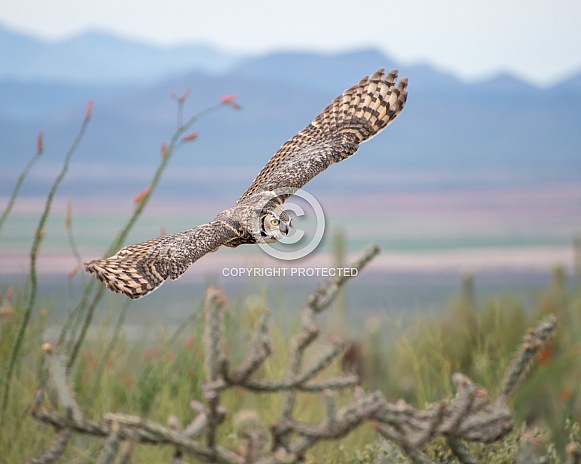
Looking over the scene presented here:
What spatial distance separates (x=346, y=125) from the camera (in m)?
5.12

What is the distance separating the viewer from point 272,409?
471cm

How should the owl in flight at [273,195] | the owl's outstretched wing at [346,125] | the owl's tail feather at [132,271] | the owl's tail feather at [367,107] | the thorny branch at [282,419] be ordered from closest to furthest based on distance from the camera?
the thorny branch at [282,419] → the owl's tail feather at [132,271] → the owl in flight at [273,195] → the owl's outstretched wing at [346,125] → the owl's tail feather at [367,107]

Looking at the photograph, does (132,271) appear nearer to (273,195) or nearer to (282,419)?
(273,195)

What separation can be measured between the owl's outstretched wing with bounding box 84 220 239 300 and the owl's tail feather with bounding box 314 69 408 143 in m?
1.65

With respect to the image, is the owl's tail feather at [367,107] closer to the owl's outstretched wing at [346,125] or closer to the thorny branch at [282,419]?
the owl's outstretched wing at [346,125]

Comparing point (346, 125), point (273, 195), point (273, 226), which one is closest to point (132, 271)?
point (273, 226)

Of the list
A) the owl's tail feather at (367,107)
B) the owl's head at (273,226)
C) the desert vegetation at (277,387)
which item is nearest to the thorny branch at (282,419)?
the desert vegetation at (277,387)

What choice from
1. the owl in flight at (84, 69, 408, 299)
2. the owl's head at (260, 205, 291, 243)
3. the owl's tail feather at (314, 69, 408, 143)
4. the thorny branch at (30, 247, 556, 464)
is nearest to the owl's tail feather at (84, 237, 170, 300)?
the owl in flight at (84, 69, 408, 299)

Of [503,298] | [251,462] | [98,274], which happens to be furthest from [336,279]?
[503,298]

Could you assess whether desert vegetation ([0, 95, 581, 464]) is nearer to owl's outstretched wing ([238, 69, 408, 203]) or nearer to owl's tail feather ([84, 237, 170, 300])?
owl's tail feather ([84, 237, 170, 300])

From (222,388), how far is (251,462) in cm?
17

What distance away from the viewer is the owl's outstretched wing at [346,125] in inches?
184

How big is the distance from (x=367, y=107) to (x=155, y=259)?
7.66 ft

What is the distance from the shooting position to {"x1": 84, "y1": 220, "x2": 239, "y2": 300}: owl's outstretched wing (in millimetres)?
2855
